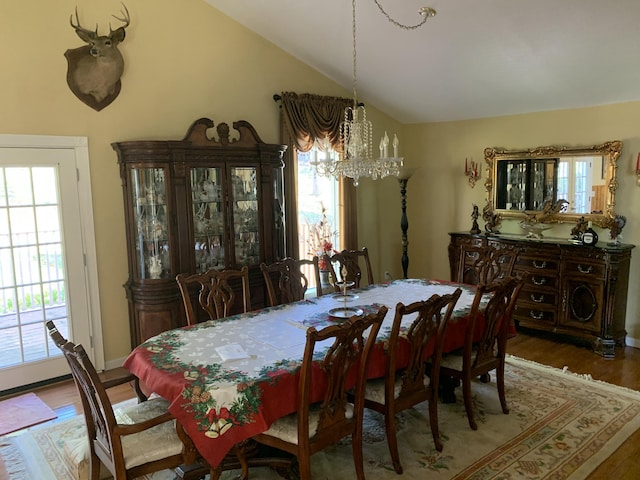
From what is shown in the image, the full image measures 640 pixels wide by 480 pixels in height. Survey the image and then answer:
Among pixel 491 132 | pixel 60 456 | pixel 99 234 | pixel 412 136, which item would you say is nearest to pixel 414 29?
pixel 491 132

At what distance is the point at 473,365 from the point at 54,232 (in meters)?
3.37

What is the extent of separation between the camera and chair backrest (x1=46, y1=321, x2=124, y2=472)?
6.89 feet

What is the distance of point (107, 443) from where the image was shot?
2258 mm

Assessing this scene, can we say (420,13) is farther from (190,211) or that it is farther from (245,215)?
(190,211)

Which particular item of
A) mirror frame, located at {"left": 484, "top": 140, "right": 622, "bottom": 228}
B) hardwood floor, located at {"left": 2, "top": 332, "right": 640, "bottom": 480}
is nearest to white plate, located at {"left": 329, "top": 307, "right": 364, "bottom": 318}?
hardwood floor, located at {"left": 2, "top": 332, "right": 640, "bottom": 480}

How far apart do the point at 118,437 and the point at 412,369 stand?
5.06ft

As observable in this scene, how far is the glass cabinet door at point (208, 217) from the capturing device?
4410mm

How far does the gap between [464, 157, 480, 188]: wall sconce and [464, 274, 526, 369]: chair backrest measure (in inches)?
105

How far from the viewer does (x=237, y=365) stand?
98.0 inches

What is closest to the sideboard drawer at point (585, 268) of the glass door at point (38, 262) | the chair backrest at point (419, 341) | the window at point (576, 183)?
the window at point (576, 183)

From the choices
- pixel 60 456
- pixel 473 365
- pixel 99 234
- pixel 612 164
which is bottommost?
pixel 60 456

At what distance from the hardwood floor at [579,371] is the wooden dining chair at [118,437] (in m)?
1.47

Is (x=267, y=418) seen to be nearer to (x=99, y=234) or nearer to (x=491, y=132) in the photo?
(x=99, y=234)

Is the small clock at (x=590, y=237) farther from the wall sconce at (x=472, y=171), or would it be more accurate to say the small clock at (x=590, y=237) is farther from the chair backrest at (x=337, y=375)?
the chair backrest at (x=337, y=375)
